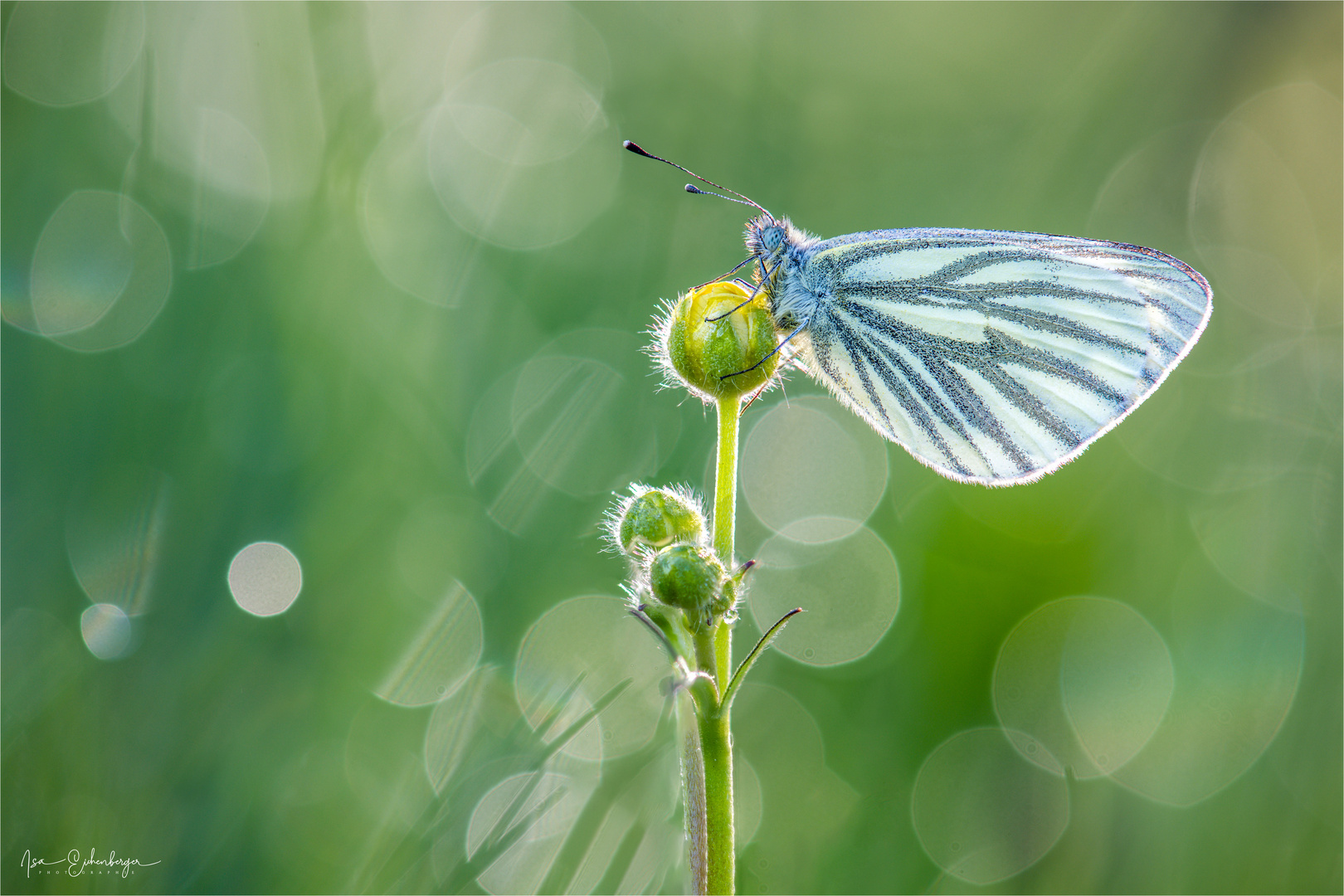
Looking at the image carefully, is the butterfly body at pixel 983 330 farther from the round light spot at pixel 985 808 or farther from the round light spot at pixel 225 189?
the round light spot at pixel 225 189

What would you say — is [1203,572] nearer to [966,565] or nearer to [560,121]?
[966,565]

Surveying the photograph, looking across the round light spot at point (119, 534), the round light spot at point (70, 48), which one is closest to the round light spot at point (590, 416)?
the round light spot at point (119, 534)

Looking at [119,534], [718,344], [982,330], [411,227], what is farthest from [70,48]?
[982,330]

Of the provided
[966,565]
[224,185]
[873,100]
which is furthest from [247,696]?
[873,100]

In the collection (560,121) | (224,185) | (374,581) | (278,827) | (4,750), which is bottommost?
(278,827)

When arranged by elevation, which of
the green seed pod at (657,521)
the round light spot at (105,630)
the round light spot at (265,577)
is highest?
the green seed pod at (657,521)

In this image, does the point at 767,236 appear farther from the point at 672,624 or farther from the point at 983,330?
the point at 672,624
